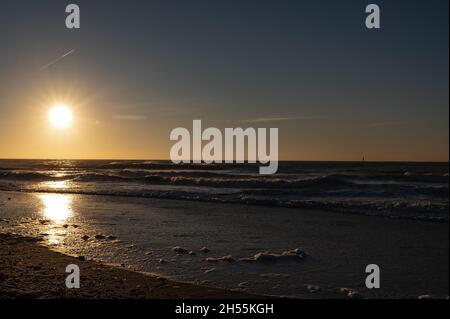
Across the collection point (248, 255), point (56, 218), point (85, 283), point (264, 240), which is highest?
point (56, 218)

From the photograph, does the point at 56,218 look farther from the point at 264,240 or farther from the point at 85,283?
the point at 85,283

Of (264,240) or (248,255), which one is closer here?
(248,255)

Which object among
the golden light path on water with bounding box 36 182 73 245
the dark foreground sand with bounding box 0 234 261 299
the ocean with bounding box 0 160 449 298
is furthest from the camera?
the golden light path on water with bounding box 36 182 73 245

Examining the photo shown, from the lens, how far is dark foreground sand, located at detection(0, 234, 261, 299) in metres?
6.19

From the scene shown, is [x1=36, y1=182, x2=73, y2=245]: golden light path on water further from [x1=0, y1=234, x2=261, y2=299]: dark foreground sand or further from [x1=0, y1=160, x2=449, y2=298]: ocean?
[x1=0, y1=234, x2=261, y2=299]: dark foreground sand

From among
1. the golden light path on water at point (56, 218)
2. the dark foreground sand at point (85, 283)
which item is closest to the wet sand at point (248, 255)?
the dark foreground sand at point (85, 283)

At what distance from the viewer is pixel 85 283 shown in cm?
666

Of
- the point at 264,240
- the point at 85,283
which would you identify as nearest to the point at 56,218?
the point at 264,240

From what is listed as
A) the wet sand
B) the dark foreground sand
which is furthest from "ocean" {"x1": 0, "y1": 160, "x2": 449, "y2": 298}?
the dark foreground sand

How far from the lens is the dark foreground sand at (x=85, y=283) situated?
20.3 ft
